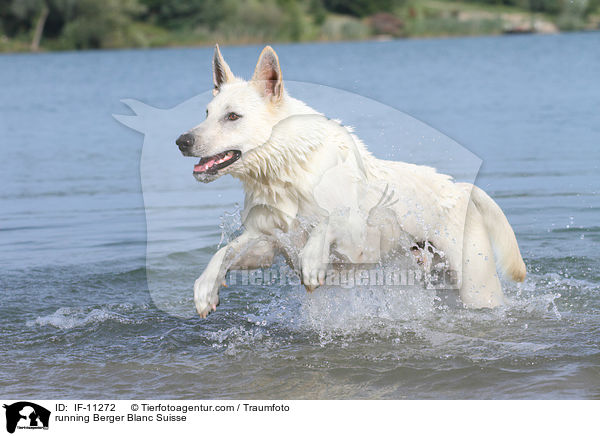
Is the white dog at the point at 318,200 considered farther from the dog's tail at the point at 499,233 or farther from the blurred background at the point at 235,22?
the blurred background at the point at 235,22

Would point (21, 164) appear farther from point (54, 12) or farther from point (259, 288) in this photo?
point (54, 12)

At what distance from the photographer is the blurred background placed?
59.4 metres

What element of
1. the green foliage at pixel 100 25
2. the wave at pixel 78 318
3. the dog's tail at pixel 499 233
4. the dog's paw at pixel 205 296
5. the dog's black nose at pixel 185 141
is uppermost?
the green foliage at pixel 100 25

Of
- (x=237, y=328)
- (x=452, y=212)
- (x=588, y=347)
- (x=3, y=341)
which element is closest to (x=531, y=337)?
(x=588, y=347)

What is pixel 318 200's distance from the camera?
5.26 metres

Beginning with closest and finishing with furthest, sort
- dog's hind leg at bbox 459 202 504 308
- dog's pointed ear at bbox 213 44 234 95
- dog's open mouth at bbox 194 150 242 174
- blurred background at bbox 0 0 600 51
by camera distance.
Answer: dog's open mouth at bbox 194 150 242 174
dog's pointed ear at bbox 213 44 234 95
dog's hind leg at bbox 459 202 504 308
blurred background at bbox 0 0 600 51

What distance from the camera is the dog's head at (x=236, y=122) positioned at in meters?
4.96

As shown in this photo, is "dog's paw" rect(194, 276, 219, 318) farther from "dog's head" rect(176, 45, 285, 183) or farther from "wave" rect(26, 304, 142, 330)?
"wave" rect(26, 304, 142, 330)

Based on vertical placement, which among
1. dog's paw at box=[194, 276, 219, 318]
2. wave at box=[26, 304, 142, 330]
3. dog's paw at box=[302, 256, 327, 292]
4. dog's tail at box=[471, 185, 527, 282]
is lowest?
wave at box=[26, 304, 142, 330]

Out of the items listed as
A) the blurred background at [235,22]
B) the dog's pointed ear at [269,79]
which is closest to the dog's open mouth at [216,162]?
the dog's pointed ear at [269,79]

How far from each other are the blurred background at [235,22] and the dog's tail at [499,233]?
54177 millimetres

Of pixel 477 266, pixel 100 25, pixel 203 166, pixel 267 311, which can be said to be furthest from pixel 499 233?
pixel 100 25

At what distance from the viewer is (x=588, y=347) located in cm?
538

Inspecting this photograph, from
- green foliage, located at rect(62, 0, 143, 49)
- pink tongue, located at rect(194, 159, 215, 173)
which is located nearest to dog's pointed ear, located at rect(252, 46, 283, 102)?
pink tongue, located at rect(194, 159, 215, 173)
